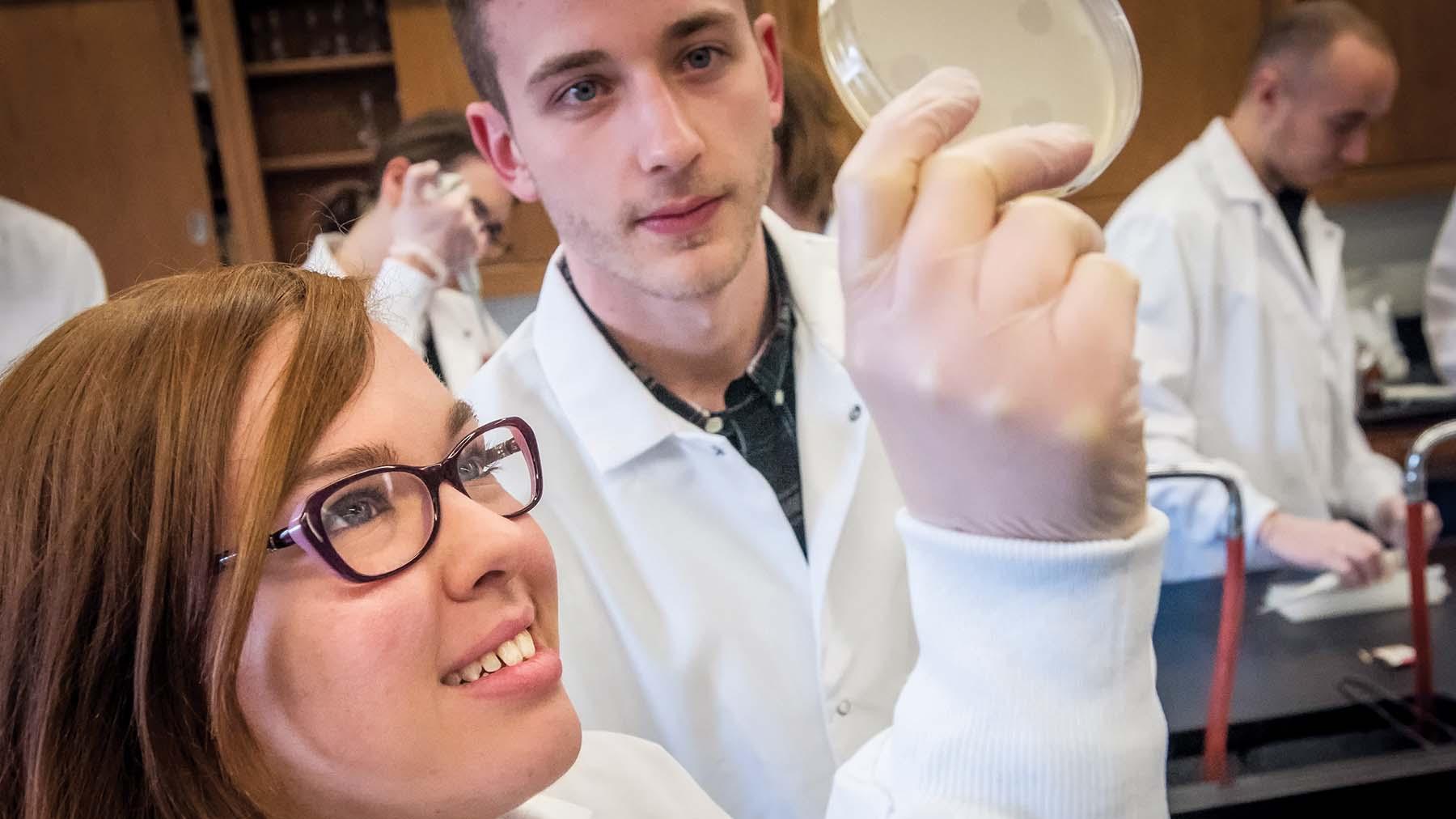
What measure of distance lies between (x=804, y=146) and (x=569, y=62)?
590mm

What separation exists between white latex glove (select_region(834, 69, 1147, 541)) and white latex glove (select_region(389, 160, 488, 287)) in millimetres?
1329

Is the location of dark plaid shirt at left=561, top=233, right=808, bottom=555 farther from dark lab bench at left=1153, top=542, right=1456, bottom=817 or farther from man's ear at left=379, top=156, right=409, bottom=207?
man's ear at left=379, top=156, right=409, bottom=207

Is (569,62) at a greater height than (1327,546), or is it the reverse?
(569,62)

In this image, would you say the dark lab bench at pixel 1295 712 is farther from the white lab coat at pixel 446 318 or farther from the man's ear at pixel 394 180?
the man's ear at pixel 394 180

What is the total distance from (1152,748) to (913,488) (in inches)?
6.9

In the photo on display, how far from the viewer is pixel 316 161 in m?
2.76

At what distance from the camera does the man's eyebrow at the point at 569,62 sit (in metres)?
0.81

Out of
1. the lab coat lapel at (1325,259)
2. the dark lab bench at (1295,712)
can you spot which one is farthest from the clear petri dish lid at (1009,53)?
the lab coat lapel at (1325,259)

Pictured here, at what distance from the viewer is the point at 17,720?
0.50m

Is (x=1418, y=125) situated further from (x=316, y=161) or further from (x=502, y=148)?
(x=316, y=161)

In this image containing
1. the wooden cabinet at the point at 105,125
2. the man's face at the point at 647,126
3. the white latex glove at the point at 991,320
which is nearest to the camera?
the white latex glove at the point at 991,320

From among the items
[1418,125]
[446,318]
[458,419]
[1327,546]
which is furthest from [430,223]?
[1418,125]

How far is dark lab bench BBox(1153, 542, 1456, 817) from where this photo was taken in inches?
33.4

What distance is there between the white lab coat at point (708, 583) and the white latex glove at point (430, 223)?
79cm
